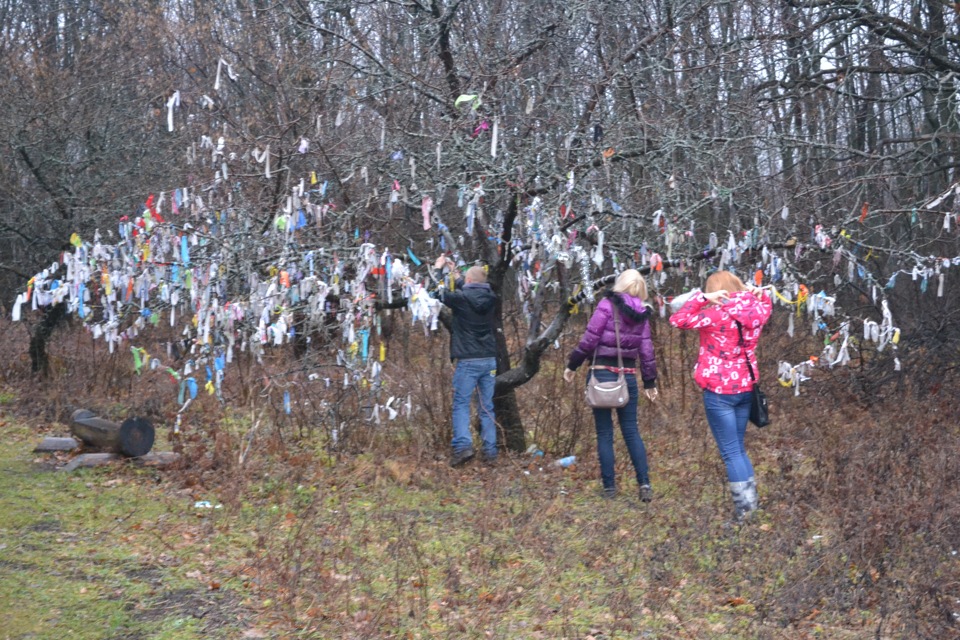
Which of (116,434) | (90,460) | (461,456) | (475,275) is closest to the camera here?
(475,275)

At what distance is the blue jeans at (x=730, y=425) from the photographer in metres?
6.65

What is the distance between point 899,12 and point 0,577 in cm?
1121

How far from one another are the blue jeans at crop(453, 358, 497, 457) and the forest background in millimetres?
282

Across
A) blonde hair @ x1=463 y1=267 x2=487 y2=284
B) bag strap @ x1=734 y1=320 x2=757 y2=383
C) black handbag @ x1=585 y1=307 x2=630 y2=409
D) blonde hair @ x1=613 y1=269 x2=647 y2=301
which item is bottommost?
black handbag @ x1=585 y1=307 x2=630 y2=409

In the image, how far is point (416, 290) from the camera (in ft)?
23.8

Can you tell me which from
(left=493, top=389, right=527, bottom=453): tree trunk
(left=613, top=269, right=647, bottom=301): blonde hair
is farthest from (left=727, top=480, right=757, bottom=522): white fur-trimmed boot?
(left=493, top=389, right=527, bottom=453): tree trunk

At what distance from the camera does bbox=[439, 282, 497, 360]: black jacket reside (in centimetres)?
826

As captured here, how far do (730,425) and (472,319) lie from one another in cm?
252

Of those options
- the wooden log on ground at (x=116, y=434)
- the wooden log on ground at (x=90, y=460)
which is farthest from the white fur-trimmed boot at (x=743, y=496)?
the wooden log on ground at (x=90, y=460)

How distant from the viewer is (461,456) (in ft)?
28.3

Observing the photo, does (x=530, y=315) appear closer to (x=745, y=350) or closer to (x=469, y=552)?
(x=745, y=350)

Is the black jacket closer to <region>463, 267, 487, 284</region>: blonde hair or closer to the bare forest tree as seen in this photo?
<region>463, 267, 487, 284</region>: blonde hair

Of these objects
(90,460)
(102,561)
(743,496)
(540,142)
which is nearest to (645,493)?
(743,496)

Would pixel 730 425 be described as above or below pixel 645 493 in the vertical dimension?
above
